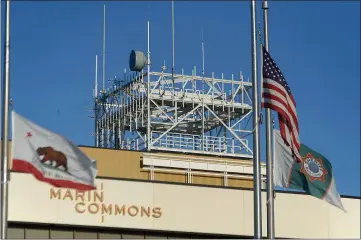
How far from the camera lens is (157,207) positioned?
128 ft

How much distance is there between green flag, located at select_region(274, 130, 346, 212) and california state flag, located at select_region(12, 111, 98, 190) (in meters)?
7.05

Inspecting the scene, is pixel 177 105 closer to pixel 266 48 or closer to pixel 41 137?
pixel 266 48

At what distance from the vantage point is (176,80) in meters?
51.4

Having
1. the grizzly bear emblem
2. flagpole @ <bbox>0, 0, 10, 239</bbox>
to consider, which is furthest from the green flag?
flagpole @ <bbox>0, 0, 10, 239</bbox>

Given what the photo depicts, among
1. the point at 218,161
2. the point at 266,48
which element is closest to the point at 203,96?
the point at 218,161

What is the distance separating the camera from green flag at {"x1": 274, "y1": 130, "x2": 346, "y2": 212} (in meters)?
31.4

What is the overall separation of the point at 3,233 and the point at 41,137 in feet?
8.23

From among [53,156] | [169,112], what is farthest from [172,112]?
[53,156]

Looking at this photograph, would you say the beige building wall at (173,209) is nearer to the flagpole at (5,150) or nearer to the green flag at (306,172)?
the green flag at (306,172)

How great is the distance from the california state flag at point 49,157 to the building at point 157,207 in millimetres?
10411

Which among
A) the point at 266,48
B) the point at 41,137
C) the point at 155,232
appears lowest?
the point at 155,232

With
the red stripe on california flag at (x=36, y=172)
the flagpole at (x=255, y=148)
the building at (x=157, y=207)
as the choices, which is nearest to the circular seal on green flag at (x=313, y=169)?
the flagpole at (x=255, y=148)

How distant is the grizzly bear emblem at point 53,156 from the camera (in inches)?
1027

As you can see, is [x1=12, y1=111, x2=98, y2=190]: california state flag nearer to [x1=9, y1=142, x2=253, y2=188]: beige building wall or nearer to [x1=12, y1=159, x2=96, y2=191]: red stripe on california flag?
[x1=12, y1=159, x2=96, y2=191]: red stripe on california flag
